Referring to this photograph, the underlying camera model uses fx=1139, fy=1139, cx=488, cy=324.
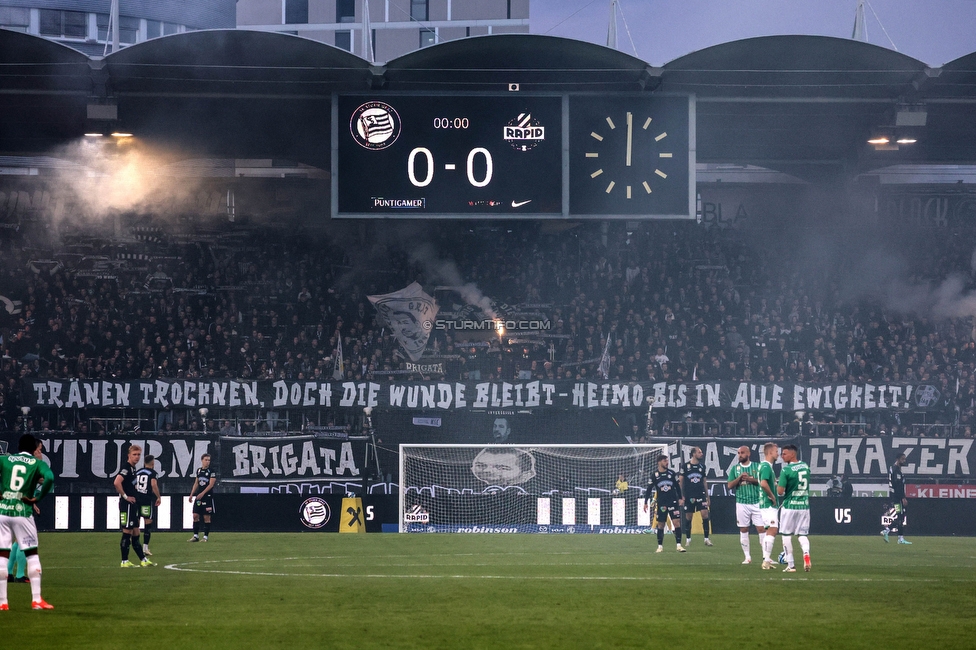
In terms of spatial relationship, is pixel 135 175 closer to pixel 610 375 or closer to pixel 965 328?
pixel 610 375

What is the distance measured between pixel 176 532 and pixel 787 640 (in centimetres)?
2178

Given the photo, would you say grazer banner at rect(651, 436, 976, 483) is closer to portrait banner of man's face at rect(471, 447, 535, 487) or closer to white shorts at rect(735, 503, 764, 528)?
portrait banner of man's face at rect(471, 447, 535, 487)

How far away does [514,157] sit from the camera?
2269 cm

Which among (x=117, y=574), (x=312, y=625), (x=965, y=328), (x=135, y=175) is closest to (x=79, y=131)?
(x=135, y=175)

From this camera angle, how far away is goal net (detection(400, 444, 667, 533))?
100 feet

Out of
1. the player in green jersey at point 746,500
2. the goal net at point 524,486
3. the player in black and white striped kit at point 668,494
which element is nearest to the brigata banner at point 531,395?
the goal net at point 524,486

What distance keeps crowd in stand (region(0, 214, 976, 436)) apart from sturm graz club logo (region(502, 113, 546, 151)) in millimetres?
11948

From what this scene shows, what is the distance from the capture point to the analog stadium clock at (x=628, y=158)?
22.5 meters

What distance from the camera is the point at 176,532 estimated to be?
2950 cm

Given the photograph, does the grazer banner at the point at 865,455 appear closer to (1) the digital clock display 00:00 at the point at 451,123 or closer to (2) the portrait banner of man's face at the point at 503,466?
(2) the portrait banner of man's face at the point at 503,466

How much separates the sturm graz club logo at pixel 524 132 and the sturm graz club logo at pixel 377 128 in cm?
222

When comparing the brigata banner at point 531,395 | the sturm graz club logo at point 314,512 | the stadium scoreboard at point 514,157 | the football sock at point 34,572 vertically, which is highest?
the stadium scoreboard at point 514,157

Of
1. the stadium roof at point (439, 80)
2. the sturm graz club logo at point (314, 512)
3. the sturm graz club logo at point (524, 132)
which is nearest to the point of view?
the sturm graz club logo at point (524, 132)

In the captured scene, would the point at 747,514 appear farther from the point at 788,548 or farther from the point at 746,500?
the point at 788,548
